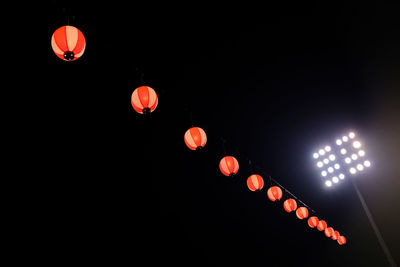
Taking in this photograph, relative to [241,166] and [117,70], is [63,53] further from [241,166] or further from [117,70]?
[241,166]

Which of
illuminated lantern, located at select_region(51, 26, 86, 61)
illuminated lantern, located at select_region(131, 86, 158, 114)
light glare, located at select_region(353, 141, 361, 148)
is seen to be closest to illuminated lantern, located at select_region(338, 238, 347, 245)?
light glare, located at select_region(353, 141, 361, 148)

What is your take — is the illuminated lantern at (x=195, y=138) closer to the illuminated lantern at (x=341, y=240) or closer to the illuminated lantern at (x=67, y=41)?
the illuminated lantern at (x=67, y=41)

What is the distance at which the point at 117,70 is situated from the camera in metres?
9.30

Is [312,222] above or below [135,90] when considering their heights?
above

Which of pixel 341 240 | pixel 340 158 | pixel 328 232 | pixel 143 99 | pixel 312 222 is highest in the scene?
pixel 340 158

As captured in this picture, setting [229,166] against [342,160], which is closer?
[229,166]

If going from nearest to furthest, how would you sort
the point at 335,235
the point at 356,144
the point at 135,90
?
the point at 135,90 < the point at 356,144 < the point at 335,235

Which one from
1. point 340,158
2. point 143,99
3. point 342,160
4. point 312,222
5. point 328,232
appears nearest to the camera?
point 143,99

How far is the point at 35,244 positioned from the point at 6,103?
337 centimetres

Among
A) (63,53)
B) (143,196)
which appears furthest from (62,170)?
(63,53)

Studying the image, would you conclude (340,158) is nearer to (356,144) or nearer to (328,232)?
(356,144)

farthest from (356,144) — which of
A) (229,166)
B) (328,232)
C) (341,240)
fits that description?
(229,166)

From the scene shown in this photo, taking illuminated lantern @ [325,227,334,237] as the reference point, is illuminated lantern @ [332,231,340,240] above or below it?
above

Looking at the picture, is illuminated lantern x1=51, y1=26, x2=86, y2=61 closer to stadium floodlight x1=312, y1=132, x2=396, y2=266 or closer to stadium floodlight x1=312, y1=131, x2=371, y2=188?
stadium floodlight x1=312, y1=131, x2=371, y2=188
